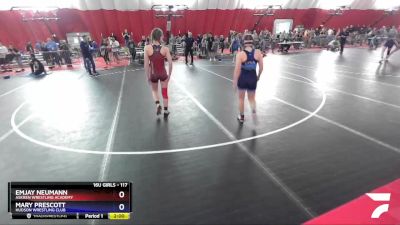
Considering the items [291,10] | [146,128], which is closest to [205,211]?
[146,128]

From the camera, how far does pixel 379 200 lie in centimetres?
335

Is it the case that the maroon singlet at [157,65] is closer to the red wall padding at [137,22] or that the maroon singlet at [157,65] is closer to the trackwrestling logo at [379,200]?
the trackwrestling logo at [379,200]

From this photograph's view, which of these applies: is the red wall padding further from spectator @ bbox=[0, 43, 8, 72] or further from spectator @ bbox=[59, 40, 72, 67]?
spectator @ bbox=[59, 40, 72, 67]

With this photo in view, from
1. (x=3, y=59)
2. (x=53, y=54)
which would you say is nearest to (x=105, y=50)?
(x=53, y=54)

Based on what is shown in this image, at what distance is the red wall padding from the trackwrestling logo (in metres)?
22.8

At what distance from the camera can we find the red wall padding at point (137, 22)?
2027 cm

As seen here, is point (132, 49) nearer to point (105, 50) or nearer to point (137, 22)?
point (105, 50)

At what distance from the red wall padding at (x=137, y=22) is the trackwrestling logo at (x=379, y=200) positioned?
22784 mm

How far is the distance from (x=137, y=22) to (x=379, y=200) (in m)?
23.0

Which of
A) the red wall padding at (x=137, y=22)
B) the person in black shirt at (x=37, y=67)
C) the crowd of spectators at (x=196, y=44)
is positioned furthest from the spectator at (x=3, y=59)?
the red wall padding at (x=137, y=22)

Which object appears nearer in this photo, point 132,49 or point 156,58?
point 156,58

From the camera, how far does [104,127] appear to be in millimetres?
6195
